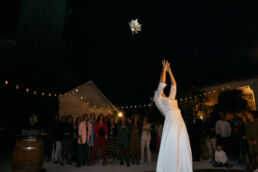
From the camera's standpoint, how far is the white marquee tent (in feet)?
38.5

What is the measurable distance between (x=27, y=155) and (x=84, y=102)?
8.34m

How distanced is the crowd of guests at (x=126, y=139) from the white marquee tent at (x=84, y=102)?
3928mm

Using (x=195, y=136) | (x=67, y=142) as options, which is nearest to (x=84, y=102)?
(x=67, y=142)

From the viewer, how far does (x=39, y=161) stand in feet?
14.5

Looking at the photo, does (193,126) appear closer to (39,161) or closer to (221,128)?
(221,128)

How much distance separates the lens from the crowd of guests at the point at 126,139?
6555mm

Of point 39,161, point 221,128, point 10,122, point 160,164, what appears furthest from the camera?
point 10,122

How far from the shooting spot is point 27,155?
14.0 feet

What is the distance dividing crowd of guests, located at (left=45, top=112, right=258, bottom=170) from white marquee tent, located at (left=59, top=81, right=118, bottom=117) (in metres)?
3.93

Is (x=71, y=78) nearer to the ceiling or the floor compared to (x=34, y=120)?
nearer to the ceiling

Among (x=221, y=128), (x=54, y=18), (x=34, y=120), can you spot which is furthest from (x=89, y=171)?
(x=54, y=18)

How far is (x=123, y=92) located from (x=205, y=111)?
7.89 meters

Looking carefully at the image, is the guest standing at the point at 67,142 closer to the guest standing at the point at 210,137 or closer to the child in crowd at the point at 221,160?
the child in crowd at the point at 221,160

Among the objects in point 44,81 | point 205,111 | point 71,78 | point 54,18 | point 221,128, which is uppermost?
point 54,18
